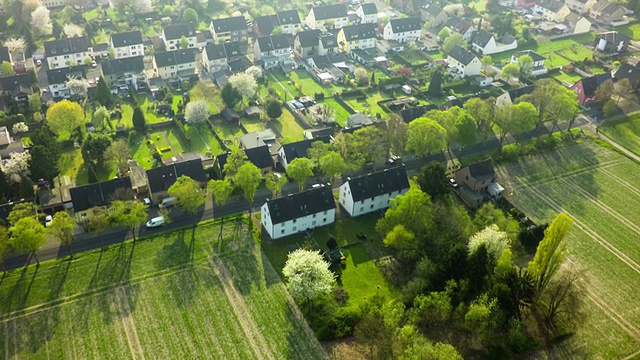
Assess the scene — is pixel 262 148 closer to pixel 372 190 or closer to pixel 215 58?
pixel 372 190

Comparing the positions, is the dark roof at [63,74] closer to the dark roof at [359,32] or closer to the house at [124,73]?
the house at [124,73]

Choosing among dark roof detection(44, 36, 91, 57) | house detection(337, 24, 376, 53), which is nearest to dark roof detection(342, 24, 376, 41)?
house detection(337, 24, 376, 53)

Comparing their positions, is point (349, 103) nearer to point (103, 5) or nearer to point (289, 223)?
point (289, 223)

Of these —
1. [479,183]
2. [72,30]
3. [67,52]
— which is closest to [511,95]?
[479,183]

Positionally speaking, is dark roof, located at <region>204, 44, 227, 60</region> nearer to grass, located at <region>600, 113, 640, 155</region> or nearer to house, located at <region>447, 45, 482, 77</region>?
house, located at <region>447, 45, 482, 77</region>

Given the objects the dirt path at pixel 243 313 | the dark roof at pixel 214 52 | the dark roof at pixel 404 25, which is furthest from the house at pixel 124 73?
the dark roof at pixel 404 25

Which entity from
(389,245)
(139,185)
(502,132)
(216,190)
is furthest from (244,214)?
(502,132)
